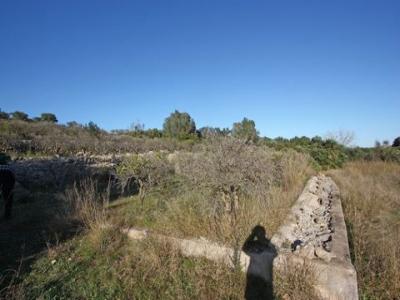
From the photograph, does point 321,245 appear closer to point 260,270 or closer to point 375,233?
point 260,270

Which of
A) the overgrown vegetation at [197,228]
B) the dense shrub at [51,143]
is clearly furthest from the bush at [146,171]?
the dense shrub at [51,143]

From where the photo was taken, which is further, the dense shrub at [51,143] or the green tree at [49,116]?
the green tree at [49,116]

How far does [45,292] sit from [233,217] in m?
2.86

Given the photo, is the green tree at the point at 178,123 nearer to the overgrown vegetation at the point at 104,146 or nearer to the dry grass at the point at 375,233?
the overgrown vegetation at the point at 104,146

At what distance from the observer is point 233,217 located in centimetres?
455

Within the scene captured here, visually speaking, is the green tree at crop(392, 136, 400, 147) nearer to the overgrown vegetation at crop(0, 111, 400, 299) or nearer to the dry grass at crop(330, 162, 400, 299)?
the dry grass at crop(330, 162, 400, 299)

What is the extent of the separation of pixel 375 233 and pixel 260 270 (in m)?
2.90

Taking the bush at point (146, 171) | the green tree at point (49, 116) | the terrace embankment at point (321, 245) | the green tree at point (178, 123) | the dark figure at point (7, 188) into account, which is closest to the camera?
the terrace embankment at point (321, 245)

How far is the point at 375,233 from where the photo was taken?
496 centimetres

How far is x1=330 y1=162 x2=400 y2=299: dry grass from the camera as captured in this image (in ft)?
10.4

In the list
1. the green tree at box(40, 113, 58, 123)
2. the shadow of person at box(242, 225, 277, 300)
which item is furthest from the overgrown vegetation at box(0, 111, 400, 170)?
the green tree at box(40, 113, 58, 123)

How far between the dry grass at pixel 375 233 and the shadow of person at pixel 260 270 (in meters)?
Result: 1.09

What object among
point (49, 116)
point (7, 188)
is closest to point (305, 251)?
point (7, 188)

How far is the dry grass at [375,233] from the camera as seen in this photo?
3.18 meters
